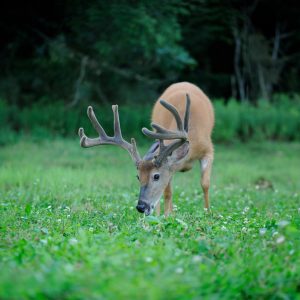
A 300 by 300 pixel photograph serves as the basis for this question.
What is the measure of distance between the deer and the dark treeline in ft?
26.4

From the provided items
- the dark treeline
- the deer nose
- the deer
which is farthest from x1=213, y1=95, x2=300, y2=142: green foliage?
the deer nose

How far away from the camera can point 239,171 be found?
43.5ft

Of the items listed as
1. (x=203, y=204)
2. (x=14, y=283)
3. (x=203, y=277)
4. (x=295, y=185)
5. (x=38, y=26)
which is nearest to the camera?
(x=14, y=283)

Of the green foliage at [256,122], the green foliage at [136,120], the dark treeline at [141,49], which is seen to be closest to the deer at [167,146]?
the dark treeline at [141,49]

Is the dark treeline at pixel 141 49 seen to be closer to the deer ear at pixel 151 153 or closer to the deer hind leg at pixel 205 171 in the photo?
the deer hind leg at pixel 205 171

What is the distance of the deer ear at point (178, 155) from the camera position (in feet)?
26.2

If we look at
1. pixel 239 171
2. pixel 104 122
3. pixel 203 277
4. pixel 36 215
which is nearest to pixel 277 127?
pixel 104 122

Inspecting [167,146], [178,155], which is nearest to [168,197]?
[178,155]

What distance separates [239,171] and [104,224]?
23.6 ft

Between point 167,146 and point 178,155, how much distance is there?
1.17 feet

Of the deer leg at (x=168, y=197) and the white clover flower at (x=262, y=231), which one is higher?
the white clover flower at (x=262, y=231)

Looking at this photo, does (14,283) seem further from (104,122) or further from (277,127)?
(277,127)

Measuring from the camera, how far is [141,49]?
19625 millimetres

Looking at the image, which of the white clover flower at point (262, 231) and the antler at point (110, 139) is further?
the antler at point (110, 139)
